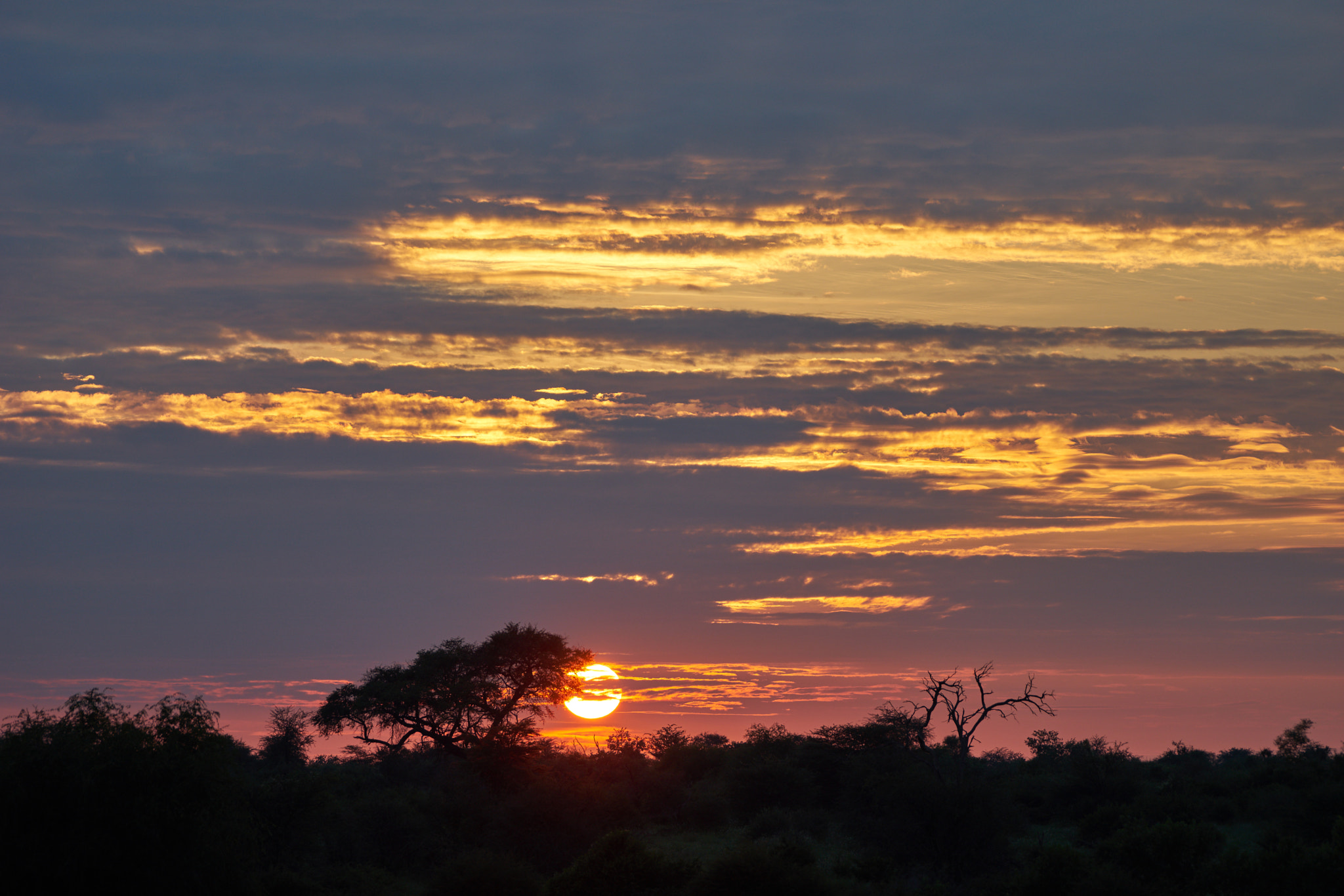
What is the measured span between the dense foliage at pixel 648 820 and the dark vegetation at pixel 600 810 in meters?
0.09

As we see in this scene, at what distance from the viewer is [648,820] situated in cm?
6216

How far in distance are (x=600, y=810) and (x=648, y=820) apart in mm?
8847

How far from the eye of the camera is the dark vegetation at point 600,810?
28.2 m

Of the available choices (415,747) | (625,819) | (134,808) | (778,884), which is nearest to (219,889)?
(134,808)

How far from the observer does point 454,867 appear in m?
36.0

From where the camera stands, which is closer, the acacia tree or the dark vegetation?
the dark vegetation

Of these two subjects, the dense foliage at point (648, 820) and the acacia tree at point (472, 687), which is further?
the acacia tree at point (472, 687)

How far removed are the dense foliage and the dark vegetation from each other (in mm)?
90

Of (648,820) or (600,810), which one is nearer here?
(600,810)

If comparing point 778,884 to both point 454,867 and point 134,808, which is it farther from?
point 134,808

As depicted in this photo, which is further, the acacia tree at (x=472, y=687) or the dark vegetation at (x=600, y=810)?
the acacia tree at (x=472, y=687)

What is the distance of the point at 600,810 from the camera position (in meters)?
54.2

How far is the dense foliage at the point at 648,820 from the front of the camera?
28.0 m

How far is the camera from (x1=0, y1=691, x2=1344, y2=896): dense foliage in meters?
28.0
